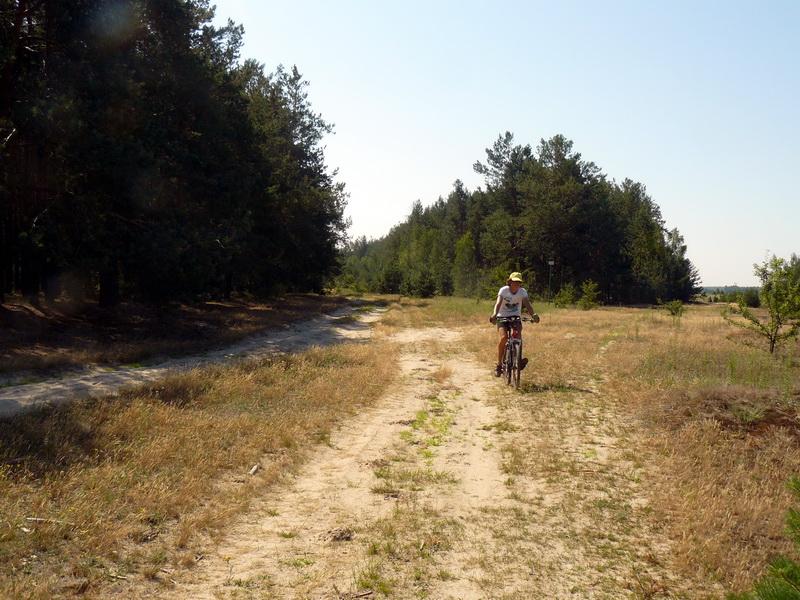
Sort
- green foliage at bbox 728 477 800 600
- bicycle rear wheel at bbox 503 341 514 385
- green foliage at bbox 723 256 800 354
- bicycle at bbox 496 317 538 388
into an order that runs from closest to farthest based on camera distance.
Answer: green foliage at bbox 728 477 800 600 → bicycle at bbox 496 317 538 388 → bicycle rear wheel at bbox 503 341 514 385 → green foliage at bbox 723 256 800 354

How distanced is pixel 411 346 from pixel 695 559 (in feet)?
49.2

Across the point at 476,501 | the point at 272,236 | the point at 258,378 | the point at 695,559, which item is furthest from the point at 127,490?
the point at 272,236

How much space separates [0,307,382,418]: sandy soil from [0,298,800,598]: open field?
1.19 metres

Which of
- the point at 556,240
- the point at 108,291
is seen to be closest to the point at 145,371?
the point at 108,291

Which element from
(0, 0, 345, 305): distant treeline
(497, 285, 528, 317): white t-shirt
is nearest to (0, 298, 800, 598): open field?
(497, 285, 528, 317): white t-shirt

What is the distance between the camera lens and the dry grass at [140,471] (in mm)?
4340

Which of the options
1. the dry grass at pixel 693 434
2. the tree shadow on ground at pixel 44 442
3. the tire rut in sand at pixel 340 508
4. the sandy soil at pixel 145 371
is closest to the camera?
the tire rut in sand at pixel 340 508

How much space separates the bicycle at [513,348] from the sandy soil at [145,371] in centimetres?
685

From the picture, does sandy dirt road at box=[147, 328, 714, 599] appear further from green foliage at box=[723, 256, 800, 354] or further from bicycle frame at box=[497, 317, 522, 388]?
green foliage at box=[723, 256, 800, 354]

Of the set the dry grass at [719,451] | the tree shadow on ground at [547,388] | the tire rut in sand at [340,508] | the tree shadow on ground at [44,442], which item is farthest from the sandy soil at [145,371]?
the dry grass at [719,451]

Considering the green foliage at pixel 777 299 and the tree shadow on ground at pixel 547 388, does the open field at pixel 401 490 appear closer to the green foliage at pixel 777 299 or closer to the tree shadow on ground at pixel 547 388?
the tree shadow on ground at pixel 547 388

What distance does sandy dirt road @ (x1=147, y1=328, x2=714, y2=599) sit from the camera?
4160mm

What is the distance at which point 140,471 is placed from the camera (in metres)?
6.12

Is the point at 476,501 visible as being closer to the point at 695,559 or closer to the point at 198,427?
the point at 695,559
